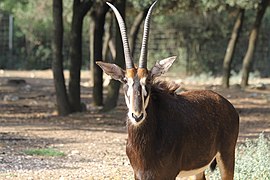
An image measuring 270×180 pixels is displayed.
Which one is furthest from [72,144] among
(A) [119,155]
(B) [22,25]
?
(B) [22,25]

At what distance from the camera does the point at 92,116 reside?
16.4 meters

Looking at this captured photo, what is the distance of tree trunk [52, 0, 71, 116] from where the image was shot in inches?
611

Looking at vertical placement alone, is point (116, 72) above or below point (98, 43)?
above

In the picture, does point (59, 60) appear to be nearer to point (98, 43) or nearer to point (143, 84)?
point (98, 43)

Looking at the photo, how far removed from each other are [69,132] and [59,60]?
2662 millimetres

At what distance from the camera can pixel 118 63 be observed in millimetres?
15719

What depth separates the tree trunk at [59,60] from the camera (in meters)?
15.5

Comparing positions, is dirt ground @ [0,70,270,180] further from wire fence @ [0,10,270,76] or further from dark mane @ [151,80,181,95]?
wire fence @ [0,10,270,76]

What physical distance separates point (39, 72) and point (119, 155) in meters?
23.9

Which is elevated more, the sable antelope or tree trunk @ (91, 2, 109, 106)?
the sable antelope

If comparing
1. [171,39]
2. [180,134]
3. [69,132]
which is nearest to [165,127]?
[180,134]

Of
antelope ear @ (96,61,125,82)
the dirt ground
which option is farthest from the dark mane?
the dirt ground

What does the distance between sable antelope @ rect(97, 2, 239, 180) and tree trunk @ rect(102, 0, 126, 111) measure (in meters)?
9.04

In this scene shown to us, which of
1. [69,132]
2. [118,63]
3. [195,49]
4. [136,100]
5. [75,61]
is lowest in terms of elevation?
[195,49]
